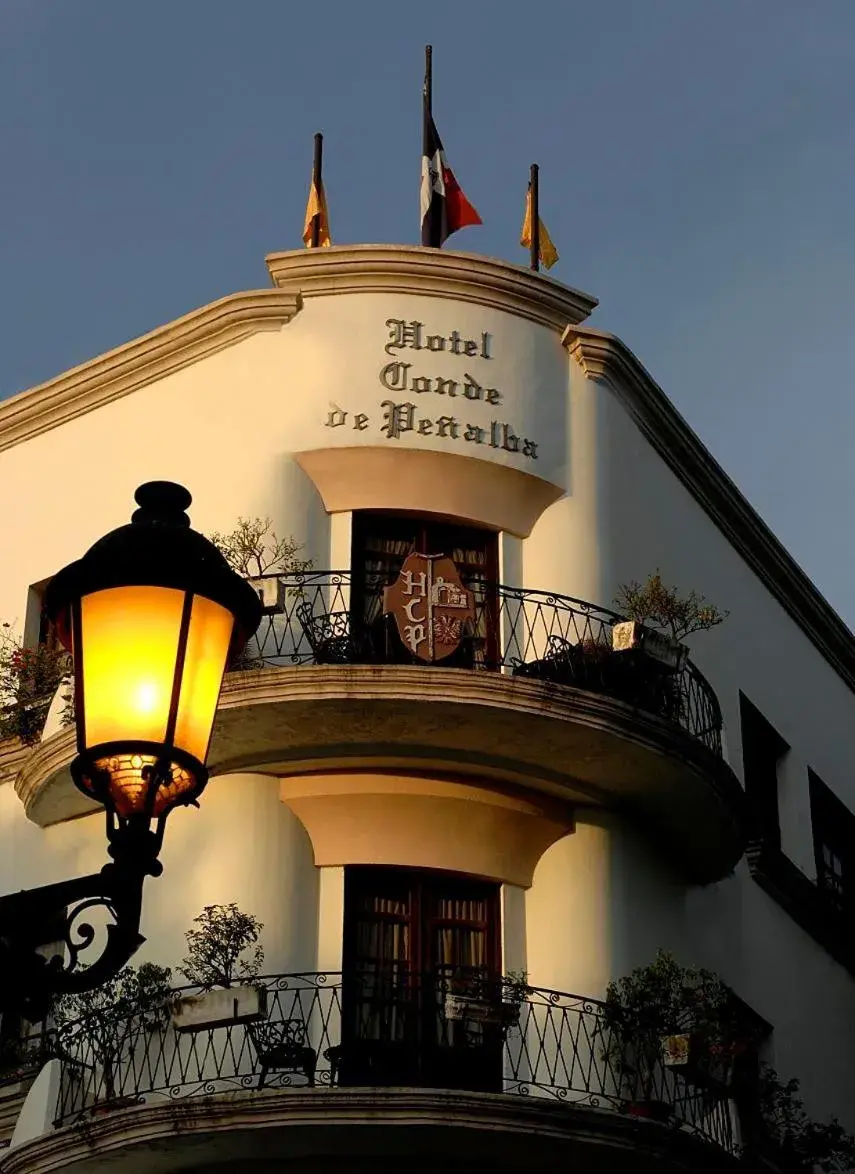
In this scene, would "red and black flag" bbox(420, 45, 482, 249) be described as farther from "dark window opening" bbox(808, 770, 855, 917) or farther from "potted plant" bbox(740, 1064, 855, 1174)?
"potted plant" bbox(740, 1064, 855, 1174)

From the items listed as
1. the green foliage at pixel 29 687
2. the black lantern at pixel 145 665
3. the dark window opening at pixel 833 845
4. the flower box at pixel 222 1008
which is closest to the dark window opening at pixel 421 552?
the green foliage at pixel 29 687

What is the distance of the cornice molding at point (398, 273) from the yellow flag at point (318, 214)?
288 centimetres

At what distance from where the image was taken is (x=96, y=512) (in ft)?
74.6

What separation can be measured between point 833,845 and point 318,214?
1002 centimetres

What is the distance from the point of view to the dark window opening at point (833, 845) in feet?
86.3

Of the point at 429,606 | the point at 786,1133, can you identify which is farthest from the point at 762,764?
the point at 429,606

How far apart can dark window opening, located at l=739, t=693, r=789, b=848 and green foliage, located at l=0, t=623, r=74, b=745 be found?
789cm

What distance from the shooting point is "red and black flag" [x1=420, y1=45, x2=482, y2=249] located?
25.6 m

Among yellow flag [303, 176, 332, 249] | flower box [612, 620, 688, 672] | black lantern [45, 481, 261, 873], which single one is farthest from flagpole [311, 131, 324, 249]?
black lantern [45, 481, 261, 873]

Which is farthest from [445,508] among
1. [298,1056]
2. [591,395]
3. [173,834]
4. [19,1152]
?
[19,1152]

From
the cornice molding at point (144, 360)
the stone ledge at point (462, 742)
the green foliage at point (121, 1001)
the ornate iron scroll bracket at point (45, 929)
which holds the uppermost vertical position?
the cornice molding at point (144, 360)

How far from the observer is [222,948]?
18.8 m

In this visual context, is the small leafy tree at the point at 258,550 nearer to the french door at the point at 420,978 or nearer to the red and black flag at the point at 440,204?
the french door at the point at 420,978

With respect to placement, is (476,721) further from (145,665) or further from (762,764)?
(145,665)
